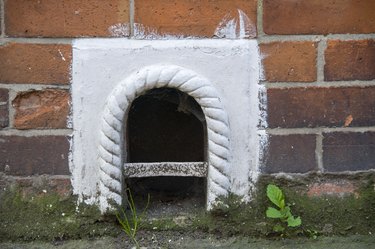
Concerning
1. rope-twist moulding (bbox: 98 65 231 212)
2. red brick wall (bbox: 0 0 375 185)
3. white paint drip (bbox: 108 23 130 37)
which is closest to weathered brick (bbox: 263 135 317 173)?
red brick wall (bbox: 0 0 375 185)

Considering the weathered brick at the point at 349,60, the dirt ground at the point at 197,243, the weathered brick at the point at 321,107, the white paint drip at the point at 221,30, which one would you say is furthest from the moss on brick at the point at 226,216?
the white paint drip at the point at 221,30

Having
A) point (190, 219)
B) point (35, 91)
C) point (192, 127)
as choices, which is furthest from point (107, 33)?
point (190, 219)

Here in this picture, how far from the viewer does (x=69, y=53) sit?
1.34 m

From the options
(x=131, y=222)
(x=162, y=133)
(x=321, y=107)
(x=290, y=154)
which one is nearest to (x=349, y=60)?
(x=321, y=107)

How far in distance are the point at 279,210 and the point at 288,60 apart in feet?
1.14

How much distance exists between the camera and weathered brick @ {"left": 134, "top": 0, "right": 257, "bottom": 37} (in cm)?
134

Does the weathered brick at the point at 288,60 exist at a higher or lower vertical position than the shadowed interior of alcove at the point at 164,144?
higher

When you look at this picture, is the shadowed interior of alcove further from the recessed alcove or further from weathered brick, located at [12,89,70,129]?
weathered brick, located at [12,89,70,129]

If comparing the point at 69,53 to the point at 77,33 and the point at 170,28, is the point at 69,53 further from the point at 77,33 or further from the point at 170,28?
the point at 170,28

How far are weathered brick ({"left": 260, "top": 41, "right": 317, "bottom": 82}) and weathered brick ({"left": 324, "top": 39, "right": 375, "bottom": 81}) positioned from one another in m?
0.04

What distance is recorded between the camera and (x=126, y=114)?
4.50 ft

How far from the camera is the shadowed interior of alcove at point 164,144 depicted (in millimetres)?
1509

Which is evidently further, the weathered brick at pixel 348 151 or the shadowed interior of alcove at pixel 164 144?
the shadowed interior of alcove at pixel 164 144

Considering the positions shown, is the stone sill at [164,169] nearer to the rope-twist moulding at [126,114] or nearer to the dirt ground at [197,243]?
the rope-twist moulding at [126,114]
